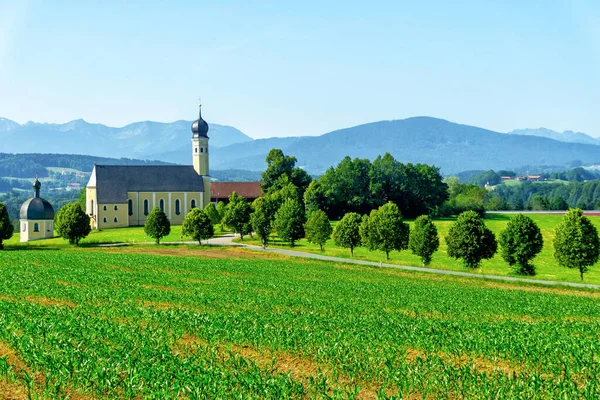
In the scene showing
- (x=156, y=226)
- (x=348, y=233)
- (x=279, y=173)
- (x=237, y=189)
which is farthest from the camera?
(x=237, y=189)

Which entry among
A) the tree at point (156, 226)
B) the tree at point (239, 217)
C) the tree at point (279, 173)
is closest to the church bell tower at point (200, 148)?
the tree at point (279, 173)

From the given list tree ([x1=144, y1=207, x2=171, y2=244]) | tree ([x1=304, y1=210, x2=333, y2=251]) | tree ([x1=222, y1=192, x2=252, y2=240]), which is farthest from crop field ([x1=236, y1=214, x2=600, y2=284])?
tree ([x1=144, y1=207, x2=171, y2=244])

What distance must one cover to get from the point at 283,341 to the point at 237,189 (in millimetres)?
115555

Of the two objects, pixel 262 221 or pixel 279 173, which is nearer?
pixel 262 221

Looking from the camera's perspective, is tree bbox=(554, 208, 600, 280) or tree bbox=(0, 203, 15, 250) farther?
tree bbox=(0, 203, 15, 250)

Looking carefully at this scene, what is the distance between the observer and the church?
108 metres

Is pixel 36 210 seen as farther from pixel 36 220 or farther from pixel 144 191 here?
pixel 144 191

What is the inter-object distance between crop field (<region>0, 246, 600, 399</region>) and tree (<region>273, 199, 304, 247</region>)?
3872 cm

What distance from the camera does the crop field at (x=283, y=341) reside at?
1595 centimetres

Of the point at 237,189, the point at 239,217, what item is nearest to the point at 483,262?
the point at 239,217

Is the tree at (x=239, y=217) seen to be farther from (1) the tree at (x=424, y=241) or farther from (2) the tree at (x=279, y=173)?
(1) the tree at (x=424, y=241)

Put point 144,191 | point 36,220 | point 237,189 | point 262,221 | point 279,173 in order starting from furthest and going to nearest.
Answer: point 237,189 < point 279,173 < point 144,191 < point 36,220 < point 262,221

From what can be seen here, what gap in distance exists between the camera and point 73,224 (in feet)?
268

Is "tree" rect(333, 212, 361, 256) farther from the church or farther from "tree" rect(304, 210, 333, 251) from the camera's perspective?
the church
